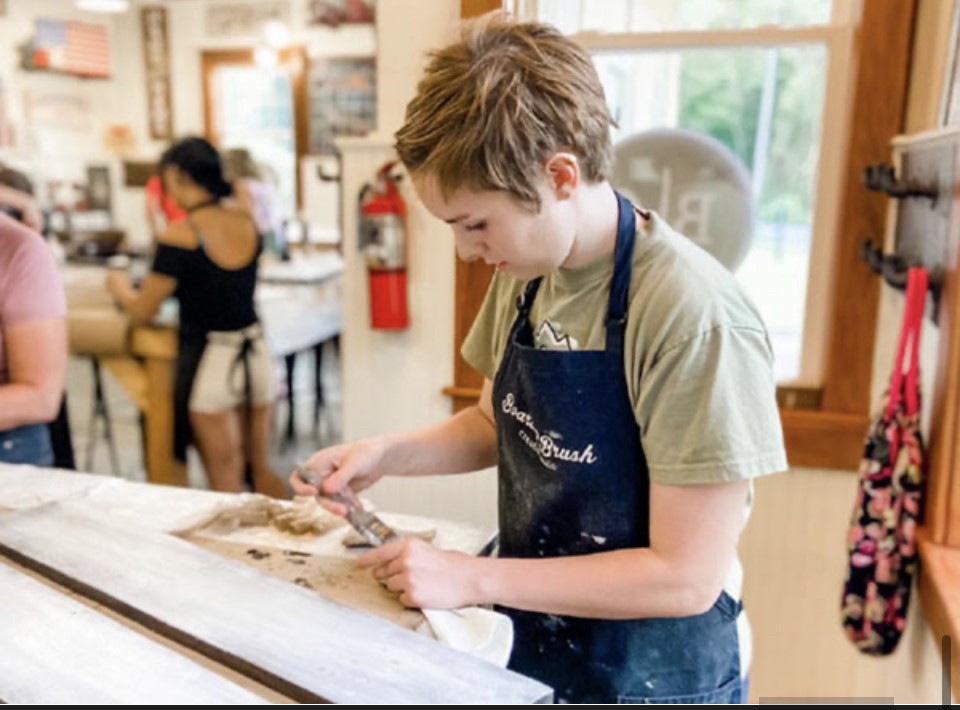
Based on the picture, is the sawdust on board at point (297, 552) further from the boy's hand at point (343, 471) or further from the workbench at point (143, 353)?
the workbench at point (143, 353)

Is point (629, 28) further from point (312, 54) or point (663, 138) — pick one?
point (312, 54)

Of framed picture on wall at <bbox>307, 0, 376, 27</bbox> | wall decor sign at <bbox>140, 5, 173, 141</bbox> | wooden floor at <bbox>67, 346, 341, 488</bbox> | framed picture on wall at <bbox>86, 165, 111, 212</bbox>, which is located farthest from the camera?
framed picture on wall at <bbox>86, 165, 111, 212</bbox>

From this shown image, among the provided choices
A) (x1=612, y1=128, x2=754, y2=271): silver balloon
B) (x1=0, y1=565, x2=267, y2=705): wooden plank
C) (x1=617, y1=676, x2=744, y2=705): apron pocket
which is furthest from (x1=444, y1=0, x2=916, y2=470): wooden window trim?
(x1=0, y1=565, x2=267, y2=705): wooden plank

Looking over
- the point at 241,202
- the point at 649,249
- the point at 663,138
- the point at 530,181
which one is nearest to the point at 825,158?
the point at 663,138

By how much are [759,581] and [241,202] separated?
242 cm

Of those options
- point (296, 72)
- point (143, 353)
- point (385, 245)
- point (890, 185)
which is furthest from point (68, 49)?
point (890, 185)

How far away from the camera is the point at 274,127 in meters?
6.82

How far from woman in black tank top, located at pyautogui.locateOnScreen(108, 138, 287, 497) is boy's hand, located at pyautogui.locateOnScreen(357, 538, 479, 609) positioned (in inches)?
84.9

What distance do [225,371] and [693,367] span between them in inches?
94.4

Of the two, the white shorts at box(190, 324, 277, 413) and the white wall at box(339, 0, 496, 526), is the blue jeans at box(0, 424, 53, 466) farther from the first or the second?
the white shorts at box(190, 324, 277, 413)

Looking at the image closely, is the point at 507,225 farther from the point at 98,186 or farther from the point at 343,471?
the point at 98,186

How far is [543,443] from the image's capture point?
106 centimetres

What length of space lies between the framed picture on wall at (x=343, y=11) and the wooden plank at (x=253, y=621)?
19.0 feet

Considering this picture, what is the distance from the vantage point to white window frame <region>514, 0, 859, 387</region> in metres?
1.82
